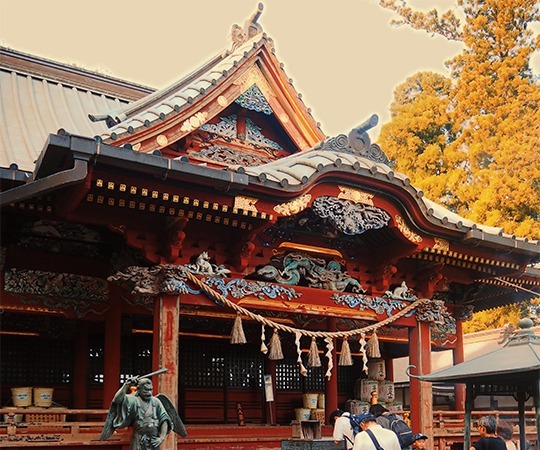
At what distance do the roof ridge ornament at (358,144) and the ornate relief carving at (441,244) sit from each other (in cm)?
140

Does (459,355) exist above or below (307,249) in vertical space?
below

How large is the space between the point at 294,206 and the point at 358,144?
180 cm

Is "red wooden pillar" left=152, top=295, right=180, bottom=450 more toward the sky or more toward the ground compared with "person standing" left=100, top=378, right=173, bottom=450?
more toward the sky

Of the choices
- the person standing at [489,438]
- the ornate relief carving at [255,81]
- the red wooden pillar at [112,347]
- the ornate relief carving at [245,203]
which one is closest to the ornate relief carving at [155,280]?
the ornate relief carving at [245,203]

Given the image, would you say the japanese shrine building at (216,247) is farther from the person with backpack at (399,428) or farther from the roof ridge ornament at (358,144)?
the person with backpack at (399,428)

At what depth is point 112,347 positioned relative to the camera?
10.0 metres

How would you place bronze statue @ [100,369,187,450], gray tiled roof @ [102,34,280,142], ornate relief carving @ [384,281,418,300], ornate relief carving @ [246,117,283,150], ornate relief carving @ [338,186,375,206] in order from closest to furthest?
bronze statue @ [100,369,187,450] → ornate relief carving @ [338,186,375,206] → gray tiled roof @ [102,34,280,142] → ornate relief carving @ [384,281,418,300] → ornate relief carving @ [246,117,283,150]

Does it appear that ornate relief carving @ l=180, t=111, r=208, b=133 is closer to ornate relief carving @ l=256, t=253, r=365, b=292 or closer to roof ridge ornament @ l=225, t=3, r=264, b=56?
roof ridge ornament @ l=225, t=3, r=264, b=56

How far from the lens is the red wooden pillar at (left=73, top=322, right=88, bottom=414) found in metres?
10.7

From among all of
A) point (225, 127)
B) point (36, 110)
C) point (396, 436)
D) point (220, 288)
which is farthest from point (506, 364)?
point (36, 110)

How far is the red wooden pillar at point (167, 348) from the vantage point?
8.63m

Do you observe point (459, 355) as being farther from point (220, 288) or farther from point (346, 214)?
point (220, 288)

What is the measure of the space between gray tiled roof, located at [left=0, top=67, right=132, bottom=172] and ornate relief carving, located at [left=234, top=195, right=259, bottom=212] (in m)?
2.96

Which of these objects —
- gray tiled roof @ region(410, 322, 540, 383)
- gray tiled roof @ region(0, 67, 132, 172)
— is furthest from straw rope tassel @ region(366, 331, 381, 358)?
gray tiled roof @ region(0, 67, 132, 172)
